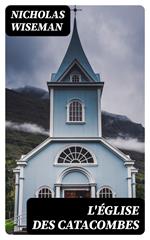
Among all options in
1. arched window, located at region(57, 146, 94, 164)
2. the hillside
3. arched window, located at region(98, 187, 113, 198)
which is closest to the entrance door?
arched window, located at region(98, 187, 113, 198)

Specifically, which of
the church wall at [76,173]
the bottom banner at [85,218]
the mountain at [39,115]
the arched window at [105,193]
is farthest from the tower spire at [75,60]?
the bottom banner at [85,218]

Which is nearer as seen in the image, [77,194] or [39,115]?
[77,194]

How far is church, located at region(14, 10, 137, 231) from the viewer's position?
532cm

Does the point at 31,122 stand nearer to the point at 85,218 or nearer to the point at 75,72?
the point at 75,72

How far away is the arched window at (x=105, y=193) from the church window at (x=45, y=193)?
0.61 metres

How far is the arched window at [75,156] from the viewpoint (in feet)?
17.9

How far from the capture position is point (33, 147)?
549 centimetres

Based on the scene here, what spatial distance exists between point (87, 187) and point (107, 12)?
7.26 ft

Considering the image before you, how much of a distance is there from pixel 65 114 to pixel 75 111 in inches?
6.3

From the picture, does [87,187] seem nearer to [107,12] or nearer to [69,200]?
[69,200]

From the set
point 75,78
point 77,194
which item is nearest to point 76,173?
point 77,194

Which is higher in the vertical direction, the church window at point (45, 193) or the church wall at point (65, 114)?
the church wall at point (65, 114)

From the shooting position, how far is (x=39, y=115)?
5496mm

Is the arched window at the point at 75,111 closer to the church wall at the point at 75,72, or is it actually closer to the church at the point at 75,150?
the church at the point at 75,150
